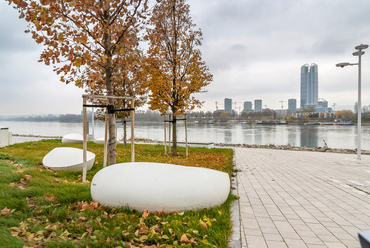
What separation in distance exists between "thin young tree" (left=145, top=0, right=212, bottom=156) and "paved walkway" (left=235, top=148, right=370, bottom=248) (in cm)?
439

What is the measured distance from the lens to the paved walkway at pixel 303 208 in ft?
10.3

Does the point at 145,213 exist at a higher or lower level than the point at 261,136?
higher

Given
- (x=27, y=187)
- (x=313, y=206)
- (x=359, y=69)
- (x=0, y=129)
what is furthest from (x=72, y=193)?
(x=359, y=69)

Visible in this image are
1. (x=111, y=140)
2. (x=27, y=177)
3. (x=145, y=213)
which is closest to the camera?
(x=145, y=213)

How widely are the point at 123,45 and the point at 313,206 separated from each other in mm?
5217

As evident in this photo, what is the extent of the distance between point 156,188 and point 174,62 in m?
8.06

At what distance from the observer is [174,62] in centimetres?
1060

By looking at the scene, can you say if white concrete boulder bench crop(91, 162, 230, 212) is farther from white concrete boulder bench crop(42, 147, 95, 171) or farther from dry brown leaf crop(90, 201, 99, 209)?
white concrete boulder bench crop(42, 147, 95, 171)

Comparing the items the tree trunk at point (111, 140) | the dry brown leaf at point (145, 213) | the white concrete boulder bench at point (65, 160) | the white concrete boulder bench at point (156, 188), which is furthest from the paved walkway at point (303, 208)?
the white concrete boulder bench at point (65, 160)

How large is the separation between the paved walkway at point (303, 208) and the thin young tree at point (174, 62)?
4392 mm

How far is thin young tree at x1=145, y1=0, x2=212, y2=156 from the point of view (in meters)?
10.0

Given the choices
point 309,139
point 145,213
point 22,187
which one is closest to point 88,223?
point 145,213

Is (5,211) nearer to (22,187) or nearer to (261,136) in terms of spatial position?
(22,187)

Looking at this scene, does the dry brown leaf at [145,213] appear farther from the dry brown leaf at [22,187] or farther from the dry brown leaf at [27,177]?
the dry brown leaf at [27,177]
